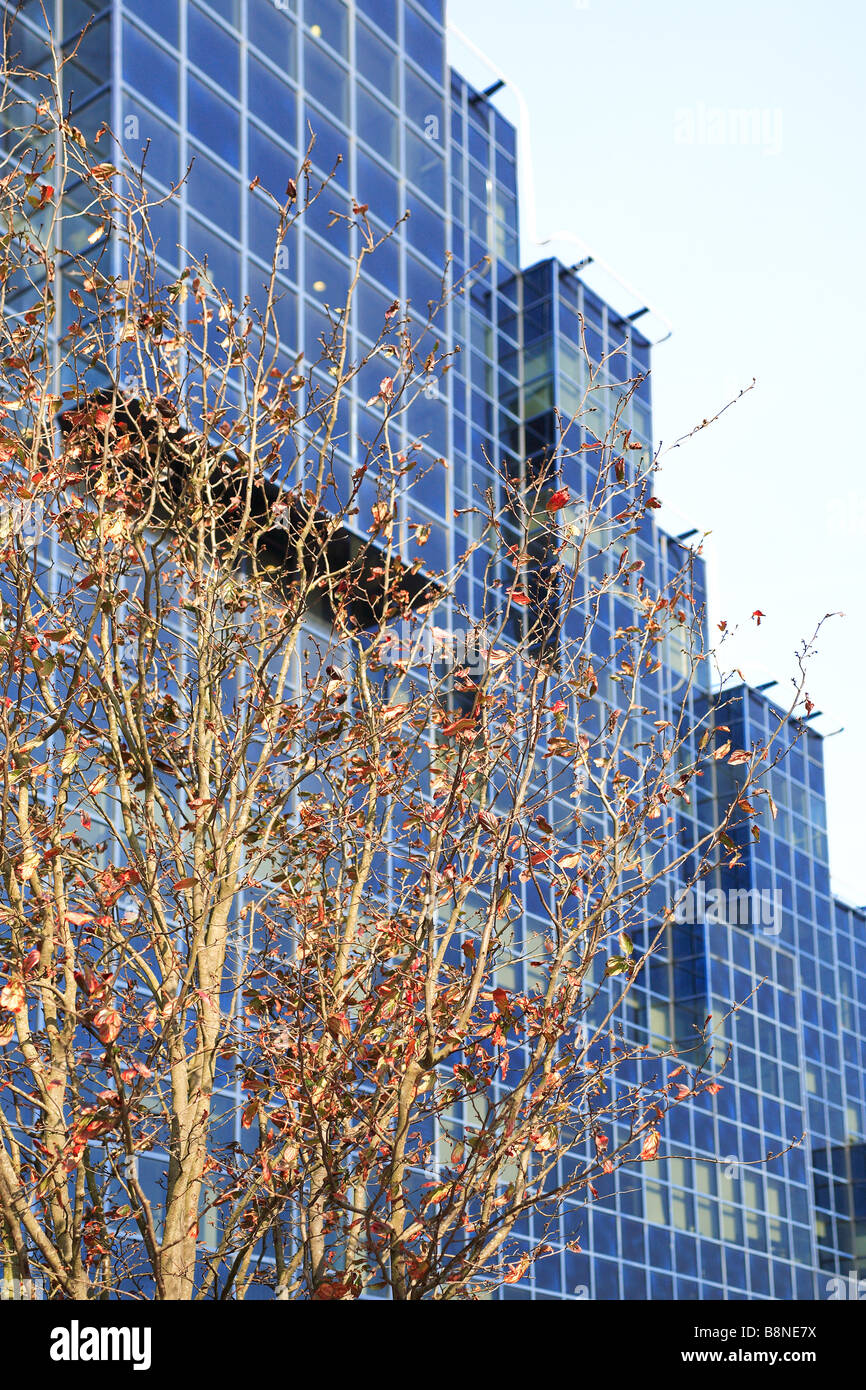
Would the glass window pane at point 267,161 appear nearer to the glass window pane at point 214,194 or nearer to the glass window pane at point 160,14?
the glass window pane at point 214,194

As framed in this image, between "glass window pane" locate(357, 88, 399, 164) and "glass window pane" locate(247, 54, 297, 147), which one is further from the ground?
"glass window pane" locate(357, 88, 399, 164)

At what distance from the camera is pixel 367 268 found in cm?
Result: 2198

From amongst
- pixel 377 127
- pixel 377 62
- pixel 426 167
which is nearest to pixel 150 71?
pixel 377 127

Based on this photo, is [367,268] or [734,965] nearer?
[367,268]

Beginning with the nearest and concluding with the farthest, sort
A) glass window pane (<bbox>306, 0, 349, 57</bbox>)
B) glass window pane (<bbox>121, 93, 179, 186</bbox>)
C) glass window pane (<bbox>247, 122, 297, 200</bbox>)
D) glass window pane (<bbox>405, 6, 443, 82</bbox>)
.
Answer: glass window pane (<bbox>121, 93, 179, 186</bbox>)
glass window pane (<bbox>247, 122, 297, 200</bbox>)
glass window pane (<bbox>306, 0, 349, 57</bbox>)
glass window pane (<bbox>405, 6, 443, 82</bbox>)

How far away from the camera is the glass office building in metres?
19.0

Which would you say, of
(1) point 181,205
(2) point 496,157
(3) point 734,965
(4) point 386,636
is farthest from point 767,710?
(4) point 386,636

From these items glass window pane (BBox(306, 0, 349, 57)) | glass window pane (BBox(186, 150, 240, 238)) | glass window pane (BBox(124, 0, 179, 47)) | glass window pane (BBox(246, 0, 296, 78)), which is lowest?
glass window pane (BBox(186, 150, 240, 238))

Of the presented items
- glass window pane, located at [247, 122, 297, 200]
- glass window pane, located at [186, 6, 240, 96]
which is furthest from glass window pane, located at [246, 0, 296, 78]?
glass window pane, located at [247, 122, 297, 200]

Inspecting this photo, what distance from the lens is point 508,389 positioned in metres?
30.8

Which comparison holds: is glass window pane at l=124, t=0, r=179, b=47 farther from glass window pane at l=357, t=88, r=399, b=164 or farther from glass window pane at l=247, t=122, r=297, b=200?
glass window pane at l=357, t=88, r=399, b=164
